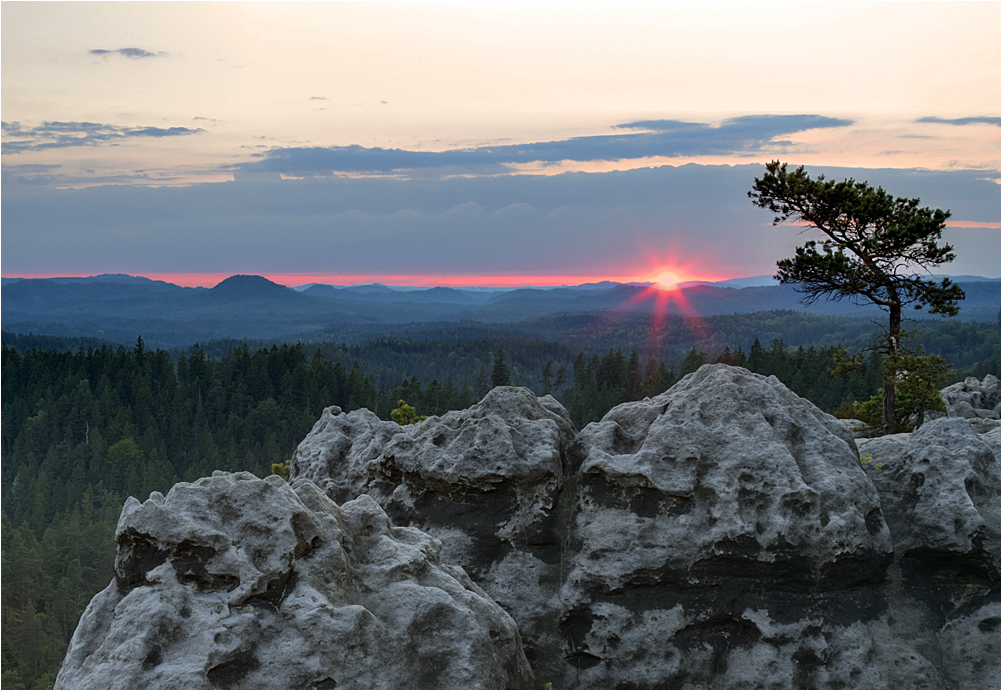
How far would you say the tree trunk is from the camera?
27.3 metres

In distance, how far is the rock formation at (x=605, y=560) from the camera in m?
9.70

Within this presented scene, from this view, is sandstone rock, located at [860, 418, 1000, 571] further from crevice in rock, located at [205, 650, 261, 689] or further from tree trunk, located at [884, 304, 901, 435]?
tree trunk, located at [884, 304, 901, 435]

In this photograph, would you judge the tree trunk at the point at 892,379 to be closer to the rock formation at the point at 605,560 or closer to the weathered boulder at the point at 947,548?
the rock formation at the point at 605,560

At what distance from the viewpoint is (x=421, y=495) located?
1502 cm

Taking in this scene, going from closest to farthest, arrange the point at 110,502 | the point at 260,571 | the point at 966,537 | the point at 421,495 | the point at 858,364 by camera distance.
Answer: the point at 260,571 → the point at 966,537 → the point at 421,495 → the point at 858,364 → the point at 110,502

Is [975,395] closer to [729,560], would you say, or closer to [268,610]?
[729,560]

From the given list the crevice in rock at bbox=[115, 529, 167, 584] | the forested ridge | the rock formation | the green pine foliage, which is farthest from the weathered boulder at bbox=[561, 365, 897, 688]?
the green pine foliage

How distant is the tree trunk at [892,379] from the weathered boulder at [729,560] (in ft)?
50.1

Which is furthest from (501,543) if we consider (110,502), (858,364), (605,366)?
(605,366)

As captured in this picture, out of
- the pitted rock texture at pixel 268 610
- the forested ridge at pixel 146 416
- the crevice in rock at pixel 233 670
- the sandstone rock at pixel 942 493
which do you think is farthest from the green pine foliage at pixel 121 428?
the sandstone rock at pixel 942 493

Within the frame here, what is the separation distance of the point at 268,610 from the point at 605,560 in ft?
18.8

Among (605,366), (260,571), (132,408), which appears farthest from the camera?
(132,408)

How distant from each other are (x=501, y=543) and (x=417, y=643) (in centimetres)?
426

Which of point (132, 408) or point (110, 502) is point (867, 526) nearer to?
point (110, 502)
